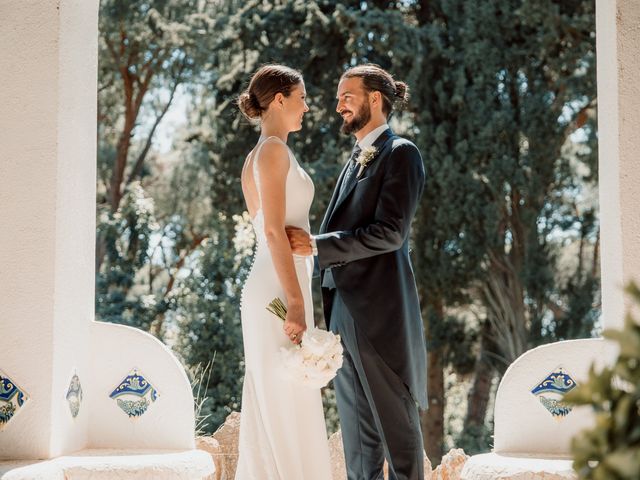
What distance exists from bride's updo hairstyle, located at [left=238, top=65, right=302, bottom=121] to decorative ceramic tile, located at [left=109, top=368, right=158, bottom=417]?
1.23 m

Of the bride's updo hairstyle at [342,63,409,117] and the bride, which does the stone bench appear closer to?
the bride

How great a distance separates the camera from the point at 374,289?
359 cm

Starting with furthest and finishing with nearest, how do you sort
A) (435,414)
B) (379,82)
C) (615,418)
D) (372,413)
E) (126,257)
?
(126,257), (435,414), (379,82), (372,413), (615,418)

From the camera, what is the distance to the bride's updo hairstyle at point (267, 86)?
11.3 ft

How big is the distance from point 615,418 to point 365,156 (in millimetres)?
2428

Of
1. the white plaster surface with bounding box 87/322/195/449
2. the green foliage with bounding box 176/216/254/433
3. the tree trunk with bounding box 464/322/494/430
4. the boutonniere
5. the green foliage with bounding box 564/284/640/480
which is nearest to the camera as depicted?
the green foliage with bounding box 564/284/640/480

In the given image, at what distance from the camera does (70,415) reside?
3.66 metres

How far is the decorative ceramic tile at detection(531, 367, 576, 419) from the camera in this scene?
3.72 metres

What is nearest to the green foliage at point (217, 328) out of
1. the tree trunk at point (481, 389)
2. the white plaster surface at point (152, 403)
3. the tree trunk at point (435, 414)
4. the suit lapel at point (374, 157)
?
the tree trunk at point (435, 414)

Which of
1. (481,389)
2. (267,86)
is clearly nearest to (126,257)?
(481,389)

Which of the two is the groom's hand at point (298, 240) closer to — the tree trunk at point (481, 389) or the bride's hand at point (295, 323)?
the bride's hand at point (295, 323)

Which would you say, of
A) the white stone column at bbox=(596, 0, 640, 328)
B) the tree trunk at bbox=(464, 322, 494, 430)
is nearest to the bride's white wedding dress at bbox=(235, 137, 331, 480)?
the white stone column at bbox=(596, 0, 640, 328)

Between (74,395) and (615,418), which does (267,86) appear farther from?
(615,418)

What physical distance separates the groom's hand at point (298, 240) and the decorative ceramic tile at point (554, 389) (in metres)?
1.12
